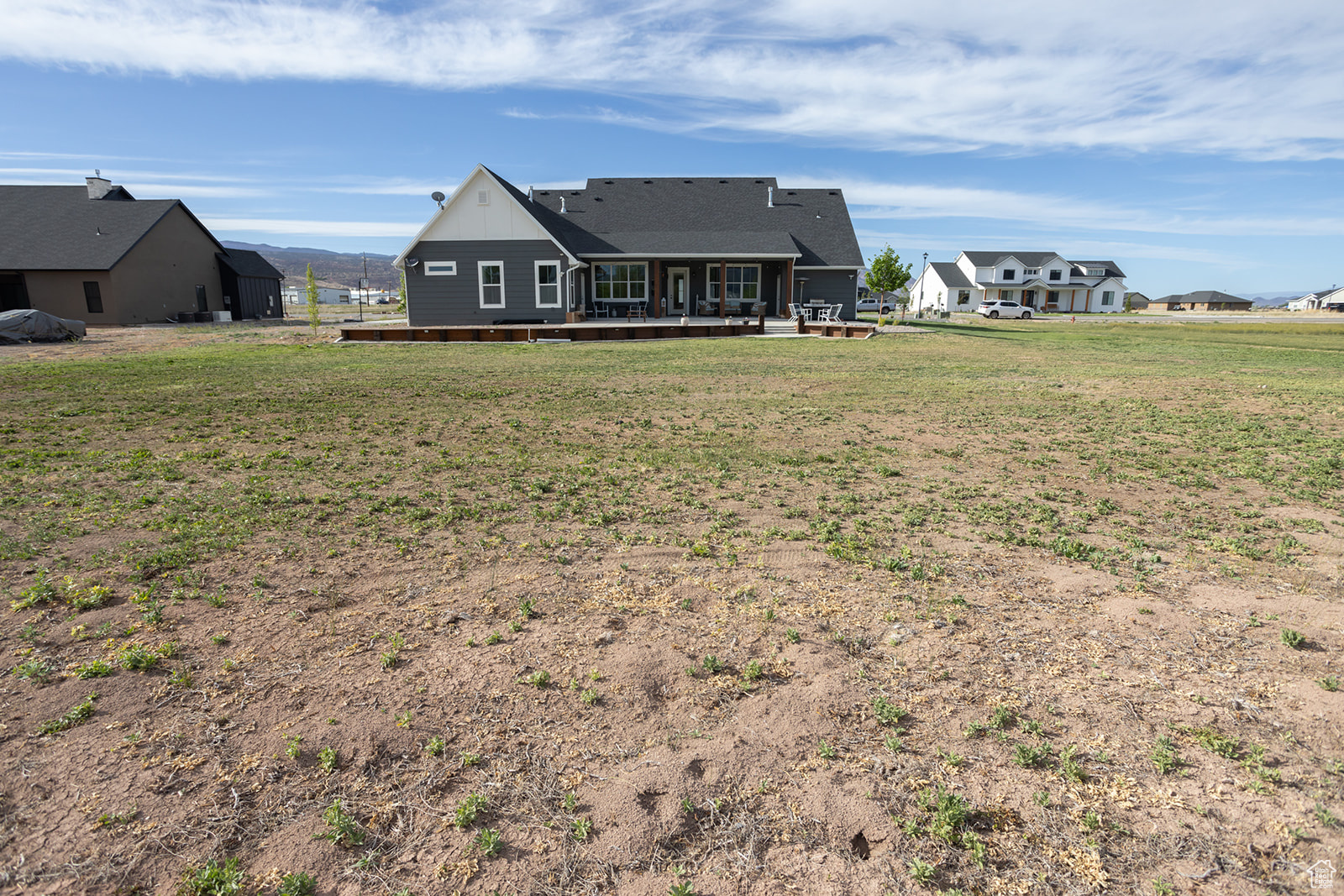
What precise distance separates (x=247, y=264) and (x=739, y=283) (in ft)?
103

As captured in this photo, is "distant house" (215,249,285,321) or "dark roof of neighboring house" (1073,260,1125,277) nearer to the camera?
"distant house" (215,249,285,321)

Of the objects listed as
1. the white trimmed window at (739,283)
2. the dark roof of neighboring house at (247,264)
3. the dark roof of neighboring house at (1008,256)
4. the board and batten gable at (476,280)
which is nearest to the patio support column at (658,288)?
the white trimmed window at (739,283)

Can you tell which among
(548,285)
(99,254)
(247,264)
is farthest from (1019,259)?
(99,254)

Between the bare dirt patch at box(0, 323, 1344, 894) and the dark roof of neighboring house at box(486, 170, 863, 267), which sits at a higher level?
the dark roof of neighboring house at box(486, 170, 863, 267)

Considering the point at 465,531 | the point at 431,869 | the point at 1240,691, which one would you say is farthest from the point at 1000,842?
the point at 465,531

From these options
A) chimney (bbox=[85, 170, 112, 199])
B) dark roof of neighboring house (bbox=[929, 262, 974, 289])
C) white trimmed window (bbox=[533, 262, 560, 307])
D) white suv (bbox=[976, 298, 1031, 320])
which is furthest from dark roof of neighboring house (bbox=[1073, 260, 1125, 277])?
chimney (bbox=[85, 170, 112, 199])

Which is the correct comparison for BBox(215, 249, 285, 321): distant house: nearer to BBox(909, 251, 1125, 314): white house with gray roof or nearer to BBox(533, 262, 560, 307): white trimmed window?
BBox(533, 262, 560, 307): white trimmed window

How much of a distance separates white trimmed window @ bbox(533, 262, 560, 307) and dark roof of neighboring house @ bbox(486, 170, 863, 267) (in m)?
2.69

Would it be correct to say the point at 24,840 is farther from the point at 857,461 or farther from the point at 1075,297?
the point at 1075,297

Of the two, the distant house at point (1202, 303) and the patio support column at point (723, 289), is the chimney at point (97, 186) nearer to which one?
the patio support column at point (723, 289)

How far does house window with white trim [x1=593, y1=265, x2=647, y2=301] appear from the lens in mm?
32469

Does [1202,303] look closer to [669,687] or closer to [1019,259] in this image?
[1019,259]

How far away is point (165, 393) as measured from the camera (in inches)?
456

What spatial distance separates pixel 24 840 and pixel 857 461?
693 cm
